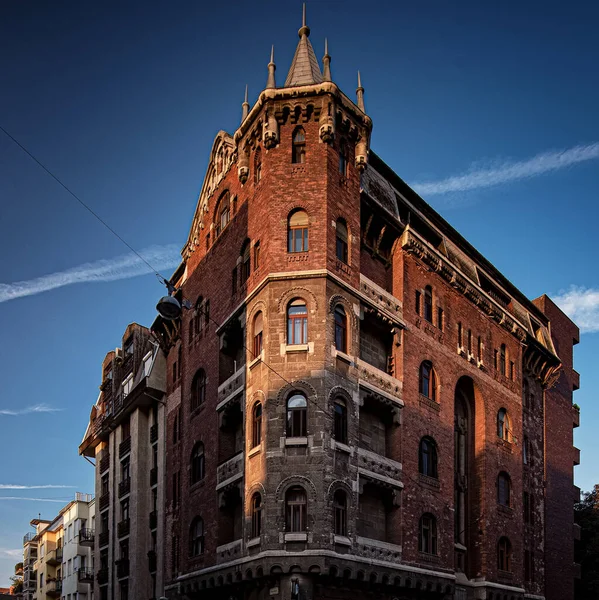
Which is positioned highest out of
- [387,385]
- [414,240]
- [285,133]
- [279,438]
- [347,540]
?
[285,133]

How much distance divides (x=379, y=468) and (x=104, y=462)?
3165 cm

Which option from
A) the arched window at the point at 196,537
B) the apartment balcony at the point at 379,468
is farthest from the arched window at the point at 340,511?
the arched window at the point at 196,537

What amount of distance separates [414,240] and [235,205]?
8700mm

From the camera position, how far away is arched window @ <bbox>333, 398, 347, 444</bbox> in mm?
→ 34688

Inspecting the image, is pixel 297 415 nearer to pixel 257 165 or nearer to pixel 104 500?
pixel 257 165

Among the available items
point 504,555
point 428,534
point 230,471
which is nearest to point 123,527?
point 230,471

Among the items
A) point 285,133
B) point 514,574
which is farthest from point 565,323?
point 285,133

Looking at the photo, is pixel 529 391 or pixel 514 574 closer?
pixel 514 574

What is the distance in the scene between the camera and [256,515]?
3409cm

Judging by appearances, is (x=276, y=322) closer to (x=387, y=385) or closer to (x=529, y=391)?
(x=387, y=385)

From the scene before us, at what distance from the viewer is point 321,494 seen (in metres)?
32.7

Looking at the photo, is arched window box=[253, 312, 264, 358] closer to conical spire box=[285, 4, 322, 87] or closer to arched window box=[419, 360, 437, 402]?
arched window box=[419, 360, 437, 402]

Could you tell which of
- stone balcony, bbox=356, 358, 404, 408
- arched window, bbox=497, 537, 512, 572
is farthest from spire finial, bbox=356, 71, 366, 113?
arched window, bbox=497, 537, 512, 572

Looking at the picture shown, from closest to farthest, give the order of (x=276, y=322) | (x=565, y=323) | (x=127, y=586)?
(x=276, y=322)
(x=127, y=586)
(x=565, y=323)
